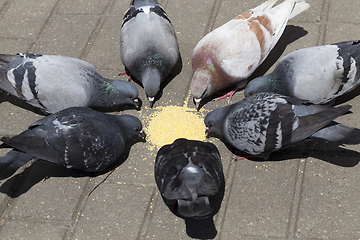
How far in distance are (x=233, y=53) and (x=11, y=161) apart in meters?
Result: 2.84

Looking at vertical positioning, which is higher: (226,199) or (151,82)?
(151,82)

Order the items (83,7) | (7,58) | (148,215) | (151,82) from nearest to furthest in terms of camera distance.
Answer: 1. (148,215)
2. (151,82)
3. (7,58)
4. (83,7)

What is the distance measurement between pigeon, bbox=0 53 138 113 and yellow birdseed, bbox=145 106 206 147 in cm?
40

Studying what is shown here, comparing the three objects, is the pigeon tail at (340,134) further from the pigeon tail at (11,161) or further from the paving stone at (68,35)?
the paving stone at (68,35)

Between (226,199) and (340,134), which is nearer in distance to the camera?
(340,134)

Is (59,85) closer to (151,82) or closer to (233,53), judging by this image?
(151,82)

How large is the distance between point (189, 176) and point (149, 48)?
2.06m

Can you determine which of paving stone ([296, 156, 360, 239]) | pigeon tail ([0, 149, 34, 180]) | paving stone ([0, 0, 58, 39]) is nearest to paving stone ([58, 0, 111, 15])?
paving stone ([0, 0, 58, 39])

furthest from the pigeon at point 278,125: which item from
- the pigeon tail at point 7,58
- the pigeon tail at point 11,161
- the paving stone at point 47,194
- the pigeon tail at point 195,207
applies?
the pigeon tail at point 7,58

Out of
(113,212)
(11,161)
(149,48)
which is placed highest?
(149,48)

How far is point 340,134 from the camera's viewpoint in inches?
141

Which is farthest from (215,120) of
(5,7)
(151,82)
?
(5,7)

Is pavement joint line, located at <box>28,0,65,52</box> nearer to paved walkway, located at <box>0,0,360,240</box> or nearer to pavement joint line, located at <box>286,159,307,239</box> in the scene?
paved walkway, located at <box>0,0,360,240</box>

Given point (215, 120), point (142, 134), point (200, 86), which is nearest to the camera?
point (215, 120)
